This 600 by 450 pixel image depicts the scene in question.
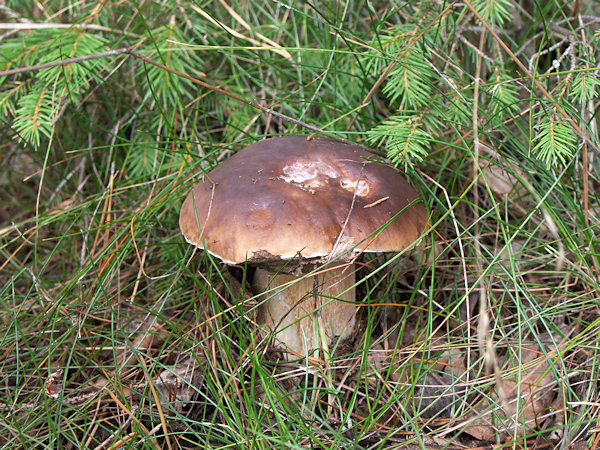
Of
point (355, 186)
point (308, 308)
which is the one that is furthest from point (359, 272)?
point (355, 186)

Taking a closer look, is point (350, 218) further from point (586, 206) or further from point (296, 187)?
point (586, 206)

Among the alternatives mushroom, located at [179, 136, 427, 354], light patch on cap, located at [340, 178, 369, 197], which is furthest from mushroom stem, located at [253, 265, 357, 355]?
light patch on cap, located at [340, 178, 369, 197]

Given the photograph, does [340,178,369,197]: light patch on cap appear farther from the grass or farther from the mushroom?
the grass

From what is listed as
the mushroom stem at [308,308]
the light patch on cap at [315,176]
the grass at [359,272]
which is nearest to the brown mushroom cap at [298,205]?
the light patch on cap at [315,176]

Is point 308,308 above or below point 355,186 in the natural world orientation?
below

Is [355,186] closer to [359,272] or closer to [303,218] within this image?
[303,218]

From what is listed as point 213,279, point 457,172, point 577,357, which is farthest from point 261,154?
point 577,357
